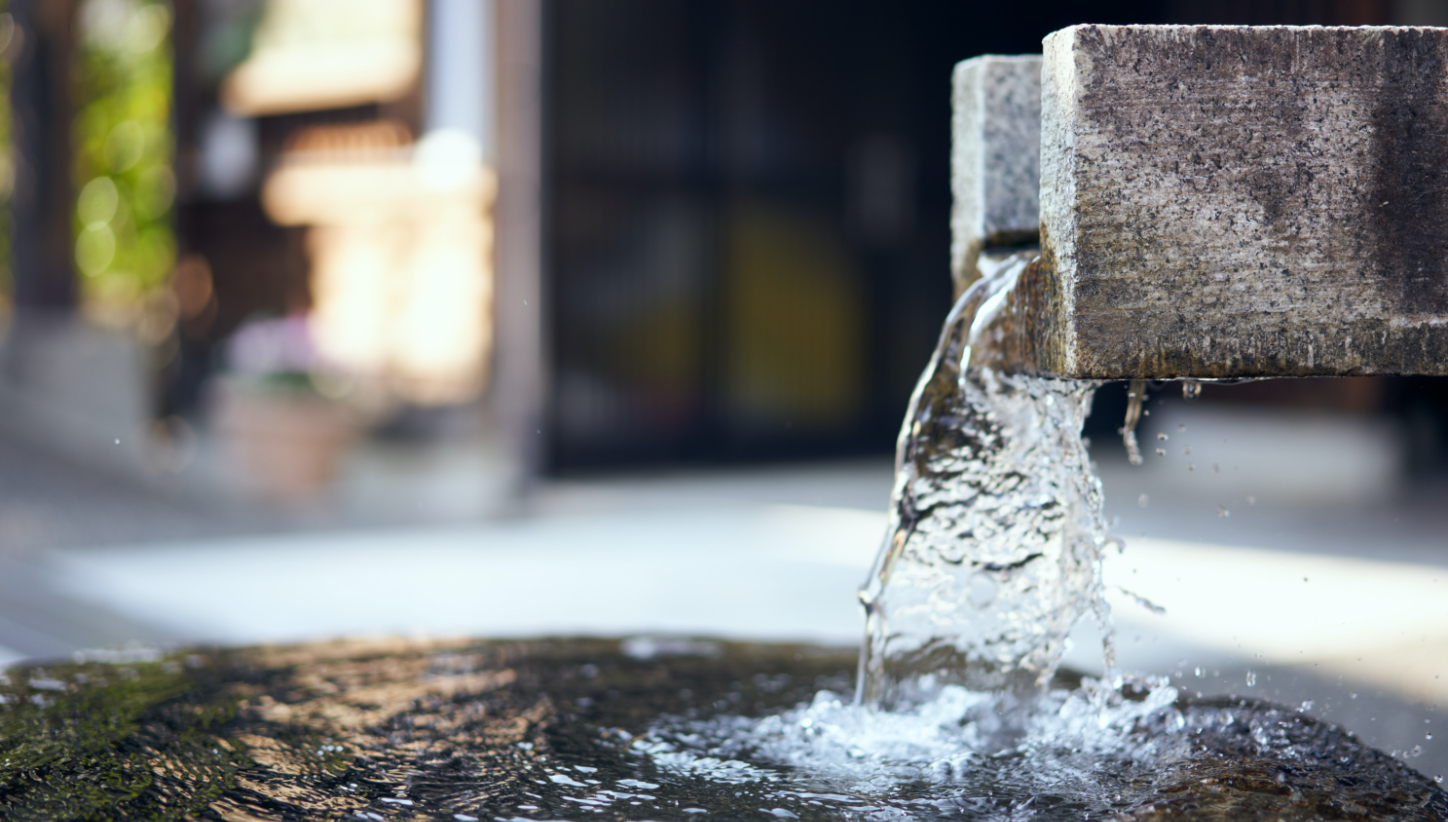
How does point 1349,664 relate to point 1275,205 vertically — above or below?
below

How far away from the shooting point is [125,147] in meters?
11.3

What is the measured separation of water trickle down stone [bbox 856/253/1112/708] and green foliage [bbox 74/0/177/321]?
10273 millimetres

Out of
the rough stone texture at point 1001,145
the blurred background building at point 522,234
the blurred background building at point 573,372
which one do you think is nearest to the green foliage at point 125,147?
the blurred background building at point 573,372

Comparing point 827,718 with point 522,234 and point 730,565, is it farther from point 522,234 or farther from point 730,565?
point 522,234

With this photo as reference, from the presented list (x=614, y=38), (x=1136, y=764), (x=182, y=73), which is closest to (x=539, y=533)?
(x=614, y=38)

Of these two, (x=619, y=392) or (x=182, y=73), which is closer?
(x=619, y=392)

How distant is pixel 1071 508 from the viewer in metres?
1.86

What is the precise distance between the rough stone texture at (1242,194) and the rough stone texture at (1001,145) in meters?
0.37

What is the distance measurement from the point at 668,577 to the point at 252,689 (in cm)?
216

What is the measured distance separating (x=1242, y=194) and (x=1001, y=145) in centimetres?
48

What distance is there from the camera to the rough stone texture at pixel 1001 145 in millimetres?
1791

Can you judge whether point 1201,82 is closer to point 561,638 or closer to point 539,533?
point 561,638

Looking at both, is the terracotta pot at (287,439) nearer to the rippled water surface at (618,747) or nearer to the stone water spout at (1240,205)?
the rippled water surface at (618,747)

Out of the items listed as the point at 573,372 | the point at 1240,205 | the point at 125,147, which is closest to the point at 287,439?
the point at 573,372
